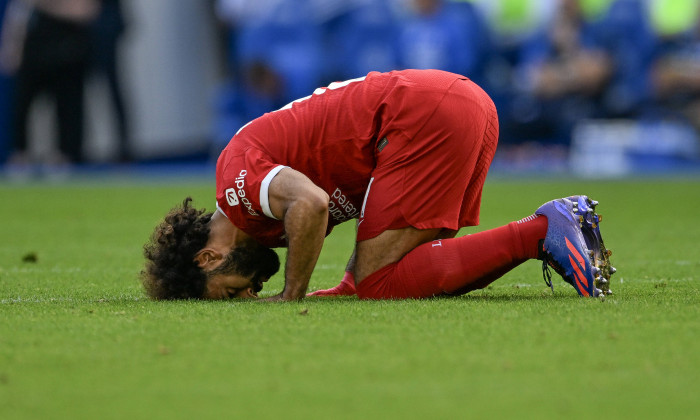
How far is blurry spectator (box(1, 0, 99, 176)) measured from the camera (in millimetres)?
21672

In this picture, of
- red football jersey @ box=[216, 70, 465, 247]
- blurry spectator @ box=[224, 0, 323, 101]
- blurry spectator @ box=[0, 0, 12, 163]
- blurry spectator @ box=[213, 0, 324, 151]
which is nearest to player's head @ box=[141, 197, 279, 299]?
red football jersey @ box=[216, 70, 465, 247]

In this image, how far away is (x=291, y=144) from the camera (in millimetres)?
5191

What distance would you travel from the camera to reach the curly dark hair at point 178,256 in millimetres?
5199

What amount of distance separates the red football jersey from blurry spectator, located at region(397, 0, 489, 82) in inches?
628

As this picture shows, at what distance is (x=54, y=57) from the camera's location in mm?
21750

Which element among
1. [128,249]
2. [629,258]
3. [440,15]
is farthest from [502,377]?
[440,15]

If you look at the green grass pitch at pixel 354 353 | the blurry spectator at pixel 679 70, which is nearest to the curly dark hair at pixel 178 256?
the green grass pitch at pixel 354 353

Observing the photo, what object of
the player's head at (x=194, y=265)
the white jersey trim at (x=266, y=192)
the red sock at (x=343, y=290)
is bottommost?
the red sock at (x=343, y=290)

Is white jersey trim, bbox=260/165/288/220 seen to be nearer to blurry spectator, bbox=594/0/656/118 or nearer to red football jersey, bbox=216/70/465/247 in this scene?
red football jersey, bbox=216/70/465/247

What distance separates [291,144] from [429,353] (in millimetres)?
1769

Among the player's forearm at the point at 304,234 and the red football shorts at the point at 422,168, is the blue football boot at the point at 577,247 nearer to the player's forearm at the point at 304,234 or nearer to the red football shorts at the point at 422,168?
the red football shorts at the point at 422,168

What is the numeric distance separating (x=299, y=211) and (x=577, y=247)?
52.3 inches

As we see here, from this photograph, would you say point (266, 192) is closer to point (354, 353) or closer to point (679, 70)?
point (354, 353)

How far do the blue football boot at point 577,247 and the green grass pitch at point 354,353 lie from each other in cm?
14
